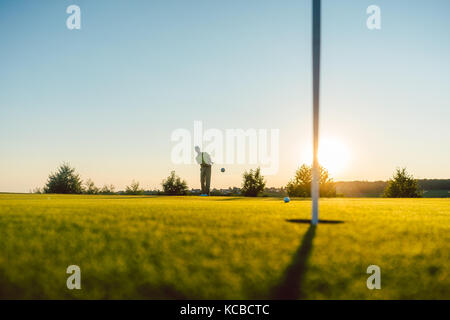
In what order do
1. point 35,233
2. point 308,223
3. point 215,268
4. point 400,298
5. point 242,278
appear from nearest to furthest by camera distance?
point 400,298 < point 242,278 < point 215,268 < point 35,233 < point 308,223

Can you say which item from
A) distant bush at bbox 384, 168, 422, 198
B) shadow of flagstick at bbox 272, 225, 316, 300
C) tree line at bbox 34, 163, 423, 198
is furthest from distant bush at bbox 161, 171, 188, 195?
shadow of flagstick at bbox 272, 225, 316, 300

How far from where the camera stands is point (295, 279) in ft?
13.4

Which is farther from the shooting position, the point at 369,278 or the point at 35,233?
the point at 35,233

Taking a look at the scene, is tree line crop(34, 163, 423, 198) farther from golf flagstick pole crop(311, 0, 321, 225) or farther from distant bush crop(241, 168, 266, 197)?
golf flagstick pole crop(311, 0, 321, 225)

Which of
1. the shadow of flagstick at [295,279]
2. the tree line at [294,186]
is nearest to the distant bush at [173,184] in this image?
the tree line at [294,186]

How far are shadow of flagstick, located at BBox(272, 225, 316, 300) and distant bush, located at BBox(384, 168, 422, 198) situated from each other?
6184 cm

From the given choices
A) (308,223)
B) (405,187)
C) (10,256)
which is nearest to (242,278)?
(10,256)

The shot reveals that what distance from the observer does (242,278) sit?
13.4 ft

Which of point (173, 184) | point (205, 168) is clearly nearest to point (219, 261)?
point (205, 168)

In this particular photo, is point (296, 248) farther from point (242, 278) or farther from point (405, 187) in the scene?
point (405, 187)

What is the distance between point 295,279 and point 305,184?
2310 inches

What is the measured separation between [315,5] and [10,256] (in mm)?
7605

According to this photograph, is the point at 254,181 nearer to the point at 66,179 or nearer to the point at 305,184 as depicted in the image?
the point at 305,184

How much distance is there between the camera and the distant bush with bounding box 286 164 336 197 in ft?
Answer: 187
